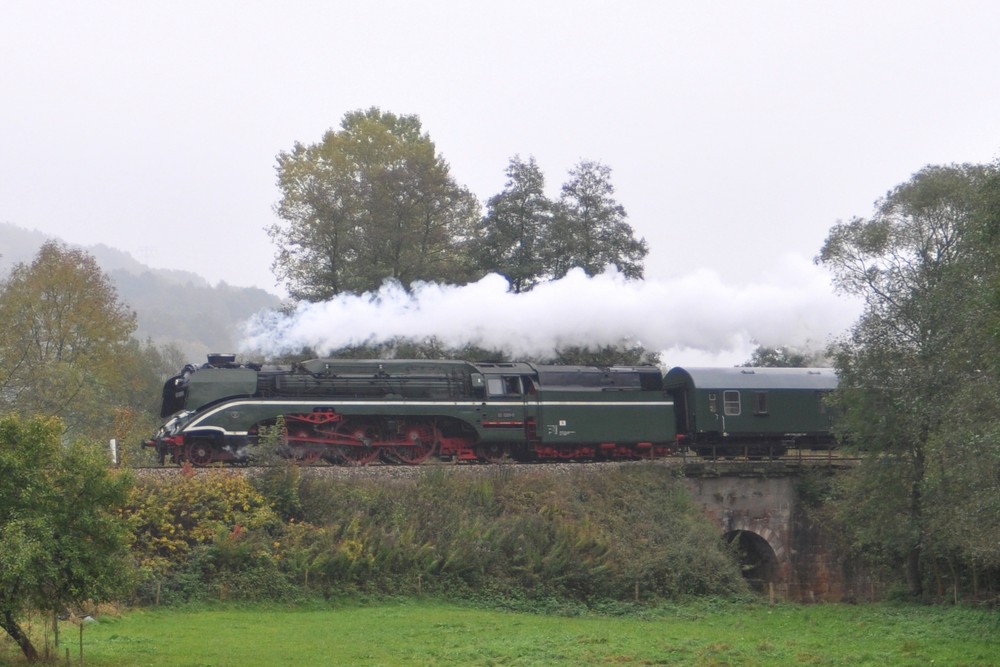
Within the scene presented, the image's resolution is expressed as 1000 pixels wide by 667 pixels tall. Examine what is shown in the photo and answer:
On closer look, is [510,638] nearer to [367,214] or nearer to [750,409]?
[750,409]

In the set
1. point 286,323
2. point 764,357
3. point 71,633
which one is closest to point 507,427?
point 286,323

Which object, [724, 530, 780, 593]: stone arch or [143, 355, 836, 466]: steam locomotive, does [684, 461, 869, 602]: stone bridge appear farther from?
[143, 355, 836, 466]: steam locomotive

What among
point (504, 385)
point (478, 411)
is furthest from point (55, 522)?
point (504, 385)

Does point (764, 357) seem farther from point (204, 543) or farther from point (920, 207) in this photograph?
point (204, 543)

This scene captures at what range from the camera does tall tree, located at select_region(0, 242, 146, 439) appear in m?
46.5

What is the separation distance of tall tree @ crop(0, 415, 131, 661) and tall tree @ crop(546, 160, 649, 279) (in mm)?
34752

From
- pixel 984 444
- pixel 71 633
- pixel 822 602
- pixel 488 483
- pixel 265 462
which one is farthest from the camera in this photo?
pixel 822 602

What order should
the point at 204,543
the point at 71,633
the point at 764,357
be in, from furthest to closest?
the point at 764,357 < the point at 204,543 < the point at 71,633

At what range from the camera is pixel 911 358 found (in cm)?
3328

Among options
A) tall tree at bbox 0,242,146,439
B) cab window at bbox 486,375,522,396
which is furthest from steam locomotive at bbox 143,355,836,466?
tall tree at bbox 0,242,146,439

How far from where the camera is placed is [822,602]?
38406 millimetres

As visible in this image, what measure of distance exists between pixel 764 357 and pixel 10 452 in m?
50.4

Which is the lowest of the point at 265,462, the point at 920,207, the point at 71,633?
the point at 71,633

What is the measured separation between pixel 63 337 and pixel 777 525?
3229cm
